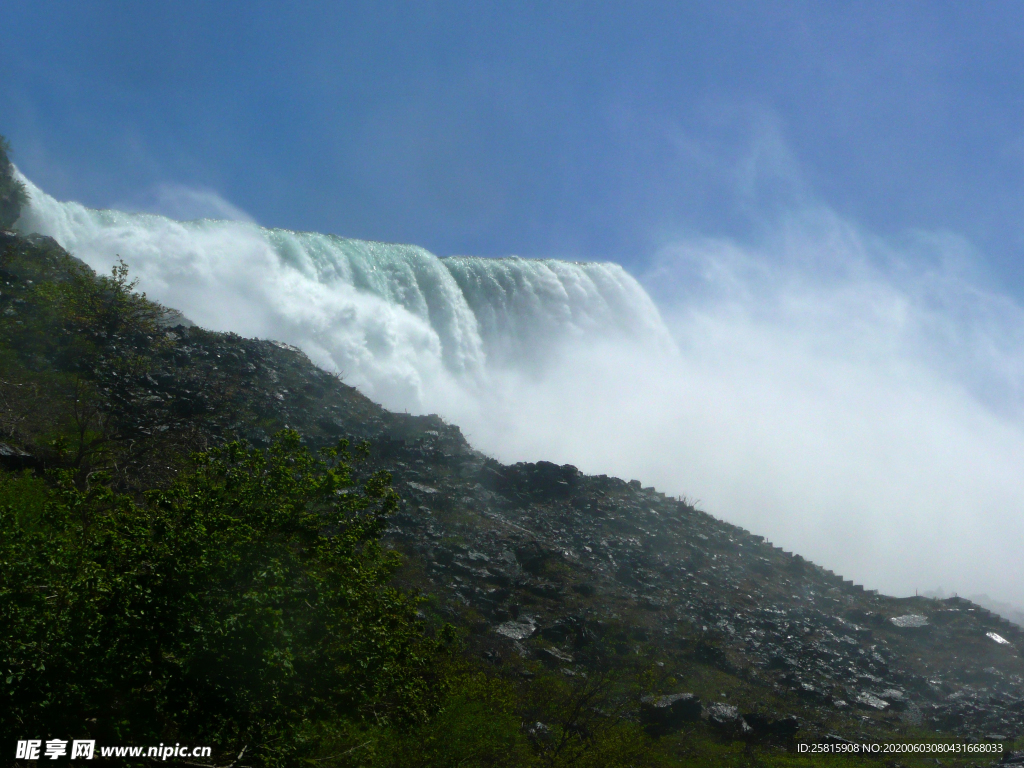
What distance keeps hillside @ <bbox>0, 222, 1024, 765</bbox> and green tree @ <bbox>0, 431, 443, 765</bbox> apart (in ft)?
29.8

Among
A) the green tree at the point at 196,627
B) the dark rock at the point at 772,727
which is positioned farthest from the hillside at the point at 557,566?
the green tree at the point at 196,627

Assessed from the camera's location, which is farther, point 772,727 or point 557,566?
point 557,566

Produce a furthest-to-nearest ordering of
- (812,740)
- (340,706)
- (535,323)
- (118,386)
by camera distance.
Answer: (535,323), (118,386), (812,740), (340,706)

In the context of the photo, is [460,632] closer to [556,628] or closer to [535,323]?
[556,628]

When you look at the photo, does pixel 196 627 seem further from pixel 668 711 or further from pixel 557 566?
pixel 557 566

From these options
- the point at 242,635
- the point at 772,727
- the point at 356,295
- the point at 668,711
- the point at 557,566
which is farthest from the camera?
the point at 356,295

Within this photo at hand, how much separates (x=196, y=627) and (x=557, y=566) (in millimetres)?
20210

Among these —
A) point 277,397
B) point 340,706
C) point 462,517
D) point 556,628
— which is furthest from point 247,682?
point 277,397

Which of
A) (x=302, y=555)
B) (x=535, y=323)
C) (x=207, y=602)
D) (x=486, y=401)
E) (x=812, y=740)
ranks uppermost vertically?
(x=535, y=323)

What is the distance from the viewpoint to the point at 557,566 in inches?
1084

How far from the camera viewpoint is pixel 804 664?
24.6 m

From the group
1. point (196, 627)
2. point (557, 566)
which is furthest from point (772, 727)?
point (196, 627)

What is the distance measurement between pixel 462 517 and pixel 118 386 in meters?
15.3

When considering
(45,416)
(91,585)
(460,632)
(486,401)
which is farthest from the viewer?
(486,401)
